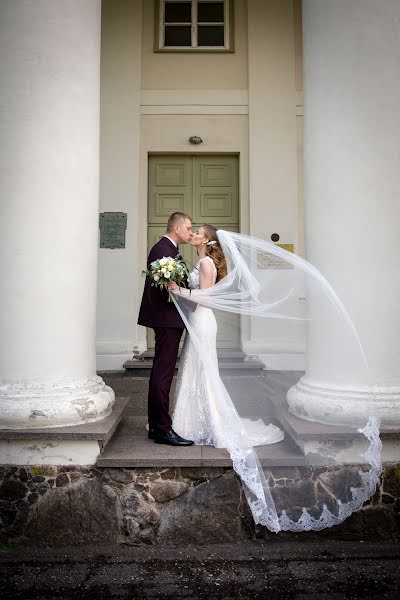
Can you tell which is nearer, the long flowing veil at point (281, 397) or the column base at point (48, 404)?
the long flowing veil at point (281, 397)

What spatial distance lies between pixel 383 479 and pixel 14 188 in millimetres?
3347

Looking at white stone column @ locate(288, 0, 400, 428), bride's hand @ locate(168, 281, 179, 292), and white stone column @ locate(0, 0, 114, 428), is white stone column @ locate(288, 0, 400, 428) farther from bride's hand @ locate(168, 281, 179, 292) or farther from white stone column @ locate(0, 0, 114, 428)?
white stone column @ locate(0, 0, 114, 428)

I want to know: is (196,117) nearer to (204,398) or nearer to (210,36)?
(210,36)

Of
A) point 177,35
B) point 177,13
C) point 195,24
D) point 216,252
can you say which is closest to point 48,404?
point 216,252

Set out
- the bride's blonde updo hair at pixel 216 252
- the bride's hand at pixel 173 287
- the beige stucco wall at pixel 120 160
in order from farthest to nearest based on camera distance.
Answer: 1. the beige stucco wall at pixel 120 160
2. the bride's blonde updo hair at pixel 216 252
3. the bride's hand at pixel 173 287

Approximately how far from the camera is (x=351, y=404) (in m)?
3.56

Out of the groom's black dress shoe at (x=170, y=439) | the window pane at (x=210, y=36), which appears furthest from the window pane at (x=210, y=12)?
the groom's black dress shoe at (x=170, y=439)

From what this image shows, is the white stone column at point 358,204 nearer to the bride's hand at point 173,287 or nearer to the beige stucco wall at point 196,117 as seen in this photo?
the bride's hand at point 173,287

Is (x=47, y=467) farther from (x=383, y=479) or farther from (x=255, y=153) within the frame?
(x=255, y=153)

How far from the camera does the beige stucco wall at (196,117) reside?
8.02 metres

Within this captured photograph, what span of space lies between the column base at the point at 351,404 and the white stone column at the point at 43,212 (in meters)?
1.60

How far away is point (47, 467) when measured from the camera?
3.41 meters

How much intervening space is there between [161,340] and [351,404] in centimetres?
150

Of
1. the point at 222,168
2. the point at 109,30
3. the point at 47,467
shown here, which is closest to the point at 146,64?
the point at 109,30
